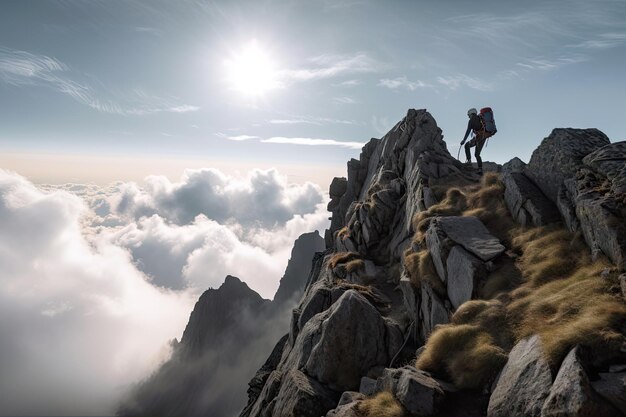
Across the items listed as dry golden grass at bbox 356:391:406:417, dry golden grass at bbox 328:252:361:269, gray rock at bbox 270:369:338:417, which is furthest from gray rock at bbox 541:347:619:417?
dry golden grass at bbox 328:252:361:269

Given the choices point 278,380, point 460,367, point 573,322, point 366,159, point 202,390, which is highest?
point 366,159

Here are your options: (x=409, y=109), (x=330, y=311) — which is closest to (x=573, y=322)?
(x=330, y=311)

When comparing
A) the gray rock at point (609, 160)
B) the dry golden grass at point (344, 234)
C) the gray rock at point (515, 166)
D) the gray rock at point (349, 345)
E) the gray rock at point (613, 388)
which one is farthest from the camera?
the dry golden grass at point (344, 234)

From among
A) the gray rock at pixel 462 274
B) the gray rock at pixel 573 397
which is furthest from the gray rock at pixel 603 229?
the gray rock at pixel 573 397

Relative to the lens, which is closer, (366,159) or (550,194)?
(550,194)

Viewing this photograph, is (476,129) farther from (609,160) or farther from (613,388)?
(613,388)

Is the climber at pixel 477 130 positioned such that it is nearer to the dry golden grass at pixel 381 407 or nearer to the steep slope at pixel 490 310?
the steep slope at pixel 490 310

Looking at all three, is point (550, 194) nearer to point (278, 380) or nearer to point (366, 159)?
point (278, 380)

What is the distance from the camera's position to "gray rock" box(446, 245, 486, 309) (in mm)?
16906

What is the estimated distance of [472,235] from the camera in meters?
20.1

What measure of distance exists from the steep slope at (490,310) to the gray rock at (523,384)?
4cm

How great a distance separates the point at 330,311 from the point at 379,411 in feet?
33.3

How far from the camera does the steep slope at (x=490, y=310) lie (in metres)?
10.0

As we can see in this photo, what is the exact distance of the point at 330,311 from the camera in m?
22.2
